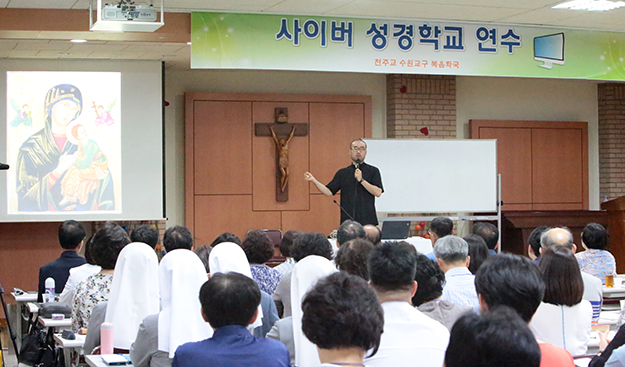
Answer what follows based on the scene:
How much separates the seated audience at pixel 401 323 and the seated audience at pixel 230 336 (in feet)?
1.21

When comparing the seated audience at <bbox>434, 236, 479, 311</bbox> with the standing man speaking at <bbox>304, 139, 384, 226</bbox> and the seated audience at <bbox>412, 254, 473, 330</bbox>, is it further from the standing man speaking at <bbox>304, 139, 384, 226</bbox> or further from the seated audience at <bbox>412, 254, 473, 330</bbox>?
the standing man speaking at <bbox>304, 139, 384, 226</bbox>

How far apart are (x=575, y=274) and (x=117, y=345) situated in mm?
2198

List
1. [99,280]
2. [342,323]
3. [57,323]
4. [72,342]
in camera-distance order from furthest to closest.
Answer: [57,323] < [99,280] < [72,342] < [342,323]

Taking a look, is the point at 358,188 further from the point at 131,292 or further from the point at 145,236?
the point at 131,292

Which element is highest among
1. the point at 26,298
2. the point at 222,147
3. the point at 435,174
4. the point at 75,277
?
the point at 222,147

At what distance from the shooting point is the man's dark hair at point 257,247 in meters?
4.11

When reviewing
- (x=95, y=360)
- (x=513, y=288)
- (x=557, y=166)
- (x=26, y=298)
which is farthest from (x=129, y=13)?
(x=557, y=166)

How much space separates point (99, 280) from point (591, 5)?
5.44 m

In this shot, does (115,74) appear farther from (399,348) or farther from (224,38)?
(399,348)

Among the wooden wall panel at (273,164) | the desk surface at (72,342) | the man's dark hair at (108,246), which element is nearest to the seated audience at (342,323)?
the desk surface at (72,342)

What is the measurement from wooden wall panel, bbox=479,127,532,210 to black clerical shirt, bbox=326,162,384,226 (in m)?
3.72

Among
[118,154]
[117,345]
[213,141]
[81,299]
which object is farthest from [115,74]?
[117,345]

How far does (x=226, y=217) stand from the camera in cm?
928

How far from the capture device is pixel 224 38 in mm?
6520
